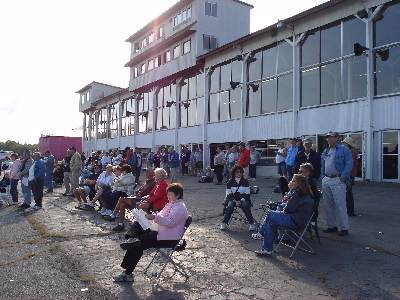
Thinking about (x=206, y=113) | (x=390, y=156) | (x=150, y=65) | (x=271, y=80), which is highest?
(x=150, y=65)

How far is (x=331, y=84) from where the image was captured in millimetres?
22266

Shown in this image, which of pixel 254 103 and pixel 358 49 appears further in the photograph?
pixel 254 103

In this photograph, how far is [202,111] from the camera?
33.1 metres

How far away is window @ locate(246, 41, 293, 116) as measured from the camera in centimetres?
2509

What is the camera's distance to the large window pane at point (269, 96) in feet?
85.6

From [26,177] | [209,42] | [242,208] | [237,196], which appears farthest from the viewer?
[209,42]

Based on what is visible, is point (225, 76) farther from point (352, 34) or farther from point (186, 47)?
point (352, 34)

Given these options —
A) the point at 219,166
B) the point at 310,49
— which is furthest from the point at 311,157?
the point at 310,49

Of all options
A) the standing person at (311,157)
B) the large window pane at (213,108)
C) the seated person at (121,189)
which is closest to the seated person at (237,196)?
the standing person at (311,157)

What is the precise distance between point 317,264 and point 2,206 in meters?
10.9

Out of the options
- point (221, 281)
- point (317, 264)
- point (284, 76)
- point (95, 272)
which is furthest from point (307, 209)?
point (284, 76)

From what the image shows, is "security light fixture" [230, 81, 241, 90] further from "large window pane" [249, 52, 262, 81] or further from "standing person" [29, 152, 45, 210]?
"standing person" [29, 152, 45, 210]

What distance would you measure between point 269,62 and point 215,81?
604 cm

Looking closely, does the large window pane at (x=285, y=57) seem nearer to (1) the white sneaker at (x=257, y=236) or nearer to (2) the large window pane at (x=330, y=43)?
(2) the large window pane at (x=330, y=43)
